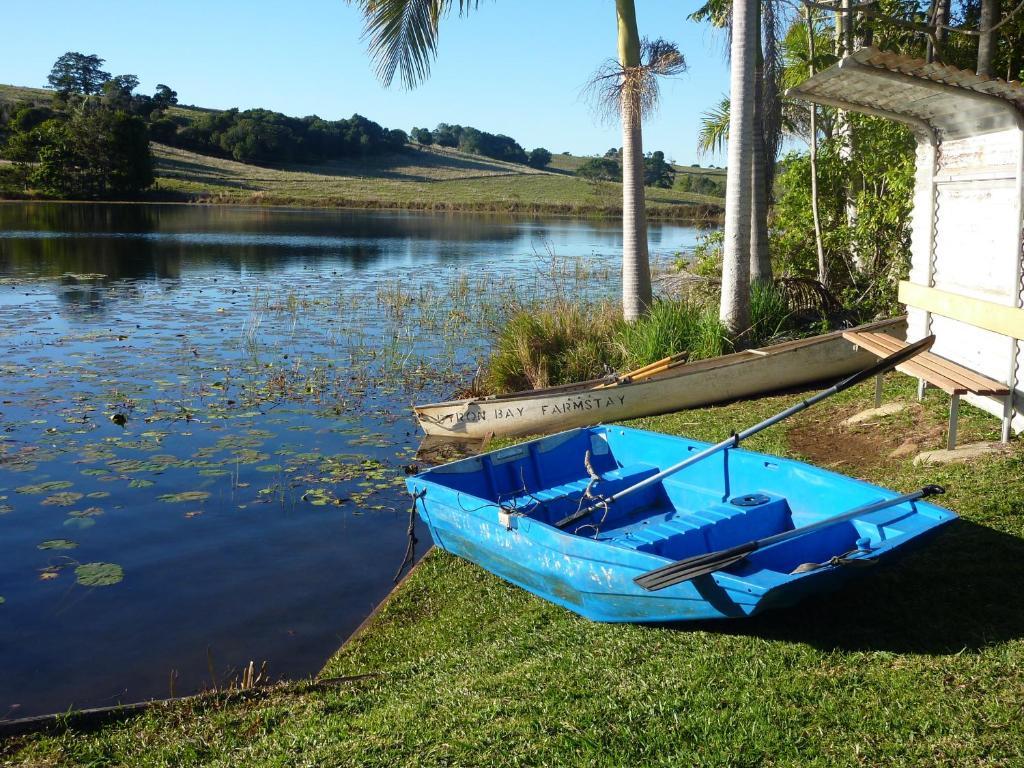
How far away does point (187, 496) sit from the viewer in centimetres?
964

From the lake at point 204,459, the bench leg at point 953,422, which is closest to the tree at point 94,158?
the lake at point 204,459

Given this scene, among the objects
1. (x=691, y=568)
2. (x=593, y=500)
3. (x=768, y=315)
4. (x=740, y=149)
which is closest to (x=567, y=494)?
(x=593, y=500)

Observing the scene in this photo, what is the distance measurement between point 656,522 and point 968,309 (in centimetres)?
331

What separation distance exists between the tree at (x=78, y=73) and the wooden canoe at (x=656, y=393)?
119 metres

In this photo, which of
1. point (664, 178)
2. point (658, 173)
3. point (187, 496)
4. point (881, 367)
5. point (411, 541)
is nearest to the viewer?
point (881, 367)

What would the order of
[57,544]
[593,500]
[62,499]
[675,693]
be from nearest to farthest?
[675,693], [593,500], [57,544], [62,499]

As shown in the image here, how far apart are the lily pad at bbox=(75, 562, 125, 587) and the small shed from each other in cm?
691

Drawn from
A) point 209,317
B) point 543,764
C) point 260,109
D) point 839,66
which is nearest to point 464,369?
point 209,317

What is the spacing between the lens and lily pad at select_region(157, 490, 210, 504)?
31.3ft

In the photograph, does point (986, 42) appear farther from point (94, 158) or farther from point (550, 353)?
point (94, 158)

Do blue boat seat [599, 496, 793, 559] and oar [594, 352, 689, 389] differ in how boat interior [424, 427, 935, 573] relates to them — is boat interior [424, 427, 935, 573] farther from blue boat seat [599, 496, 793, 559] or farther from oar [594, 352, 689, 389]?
oar [594, 352, 689, 389]

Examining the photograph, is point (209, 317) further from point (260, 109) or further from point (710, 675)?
point (260, 109)

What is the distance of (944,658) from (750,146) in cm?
856

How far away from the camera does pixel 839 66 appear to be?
23.9 feet
